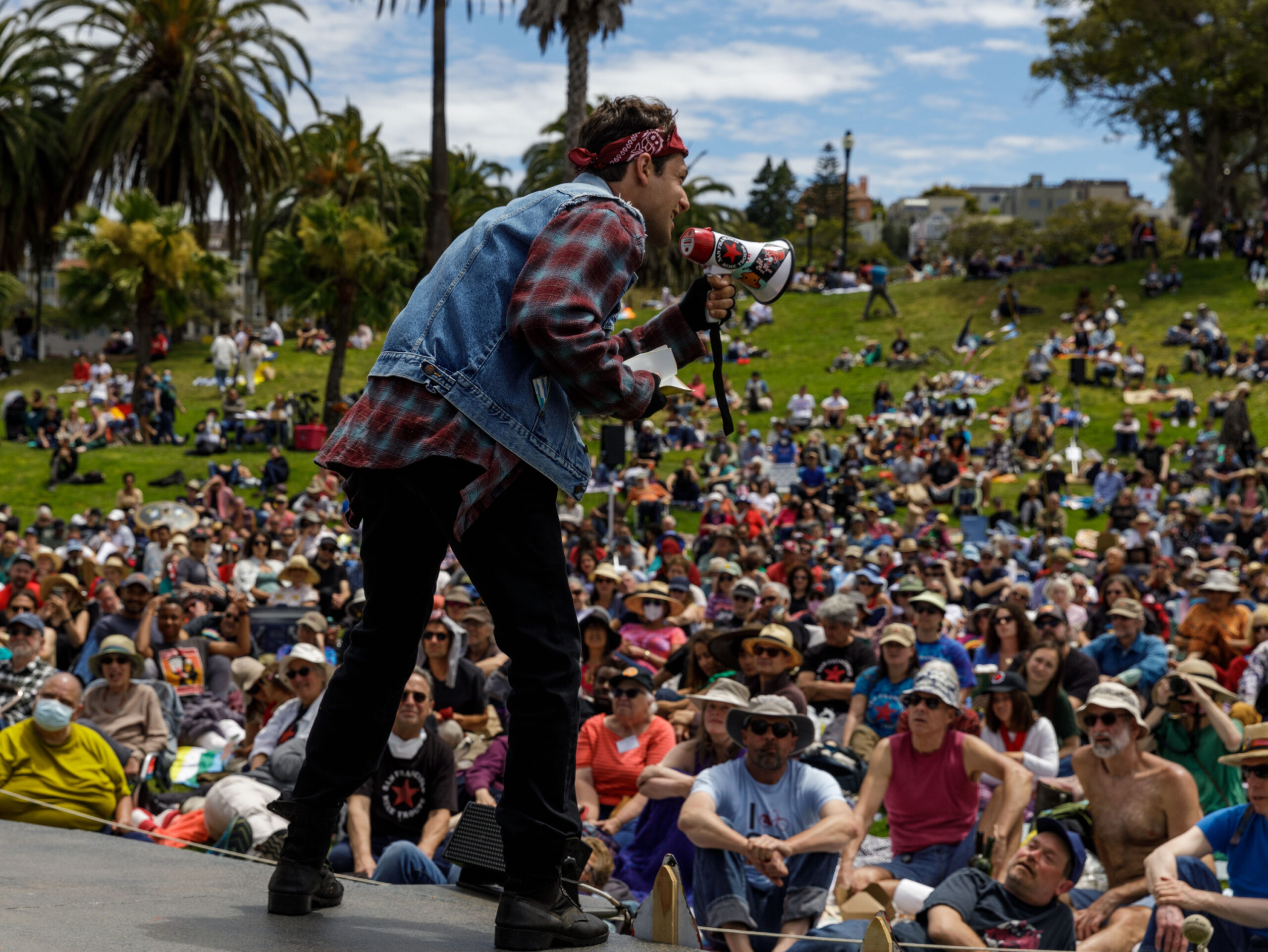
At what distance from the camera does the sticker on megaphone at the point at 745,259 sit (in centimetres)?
274

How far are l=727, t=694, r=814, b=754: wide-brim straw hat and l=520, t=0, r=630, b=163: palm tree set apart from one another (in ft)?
62.8

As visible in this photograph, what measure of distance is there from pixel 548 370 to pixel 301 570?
37.1ft

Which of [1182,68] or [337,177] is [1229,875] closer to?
[337,177]

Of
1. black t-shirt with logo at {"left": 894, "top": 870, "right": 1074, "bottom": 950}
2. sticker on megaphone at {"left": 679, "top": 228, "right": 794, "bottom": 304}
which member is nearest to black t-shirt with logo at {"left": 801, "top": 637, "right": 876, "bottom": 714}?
black t-shirt with logo at {"left": 894, "top": 870, "right": 1074, "bottom": 950}

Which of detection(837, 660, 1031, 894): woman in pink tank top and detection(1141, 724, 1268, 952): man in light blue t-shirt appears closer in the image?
detection(1141, 724, 1268, 952): man in light blue t-shirt

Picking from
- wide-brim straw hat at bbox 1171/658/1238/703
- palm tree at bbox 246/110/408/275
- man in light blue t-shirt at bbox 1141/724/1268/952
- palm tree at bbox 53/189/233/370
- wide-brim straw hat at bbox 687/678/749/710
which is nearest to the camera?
man in light blue t-shirt at bbox 1141/724/1268/952

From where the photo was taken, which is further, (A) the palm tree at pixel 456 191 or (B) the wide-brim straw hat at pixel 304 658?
(A) the palm tree at pixel 456 191

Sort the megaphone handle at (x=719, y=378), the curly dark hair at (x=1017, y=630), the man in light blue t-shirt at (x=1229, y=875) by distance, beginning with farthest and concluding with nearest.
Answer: the curly dark hair at (x=1017, y=630), the man in light blue t-shirt at (x=1229, y=875), the megaphone handle at (x=719, y=378)

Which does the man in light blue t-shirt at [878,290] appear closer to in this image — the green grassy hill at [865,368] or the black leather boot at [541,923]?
the green grassy hill at [865,368]

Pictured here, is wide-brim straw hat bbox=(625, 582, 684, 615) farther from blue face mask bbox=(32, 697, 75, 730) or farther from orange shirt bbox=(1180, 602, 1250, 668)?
blue face mask bbox=(32, 697, 75, 730)

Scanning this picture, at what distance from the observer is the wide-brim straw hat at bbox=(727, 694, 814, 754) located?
5.81 metres

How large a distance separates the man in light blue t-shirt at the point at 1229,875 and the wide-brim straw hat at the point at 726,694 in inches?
76.1

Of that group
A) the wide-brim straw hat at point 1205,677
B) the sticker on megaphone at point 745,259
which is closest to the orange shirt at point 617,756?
the wide-brim straw hat at point 1205,677

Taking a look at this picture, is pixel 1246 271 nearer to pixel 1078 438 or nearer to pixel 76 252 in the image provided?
pixel 1078 438
